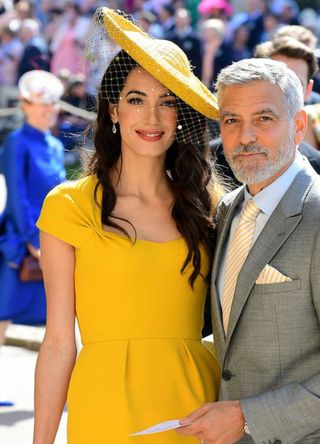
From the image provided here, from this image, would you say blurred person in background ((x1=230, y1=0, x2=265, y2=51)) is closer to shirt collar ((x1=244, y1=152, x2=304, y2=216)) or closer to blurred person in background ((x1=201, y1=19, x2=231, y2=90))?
blurred person in background ((x1=201, y1=19, x2=231, y2=90))

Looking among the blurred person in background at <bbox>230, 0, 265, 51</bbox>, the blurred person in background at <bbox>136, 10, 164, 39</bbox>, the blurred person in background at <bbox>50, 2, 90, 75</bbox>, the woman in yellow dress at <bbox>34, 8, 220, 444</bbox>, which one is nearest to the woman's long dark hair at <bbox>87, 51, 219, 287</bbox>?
the woman in yellow dress at <bbox>34, 8, 220, 444</bbox>

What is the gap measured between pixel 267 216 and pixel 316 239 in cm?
23

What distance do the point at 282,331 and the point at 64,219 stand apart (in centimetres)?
95

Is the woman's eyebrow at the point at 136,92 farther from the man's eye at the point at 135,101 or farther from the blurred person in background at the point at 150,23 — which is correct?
the blurred person in background at the point at 150,23

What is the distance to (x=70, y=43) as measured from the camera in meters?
14.9

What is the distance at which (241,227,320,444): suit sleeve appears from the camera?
110 inches

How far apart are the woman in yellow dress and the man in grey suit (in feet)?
1.01

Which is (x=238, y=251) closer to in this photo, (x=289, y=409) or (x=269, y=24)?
(x=289, y=409)

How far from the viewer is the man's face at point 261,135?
3008 millimetres

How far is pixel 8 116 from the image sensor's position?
50.3 ft

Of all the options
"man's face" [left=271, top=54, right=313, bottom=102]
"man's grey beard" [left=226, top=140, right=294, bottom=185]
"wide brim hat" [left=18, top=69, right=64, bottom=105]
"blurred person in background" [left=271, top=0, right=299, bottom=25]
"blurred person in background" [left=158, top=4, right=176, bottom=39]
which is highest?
"blurred person in background" [left=158, top=4, right=176, bottom=39]

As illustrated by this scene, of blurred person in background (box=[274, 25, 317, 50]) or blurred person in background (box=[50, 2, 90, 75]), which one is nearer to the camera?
blurred person in background (box=[274, 25, 317, 50])

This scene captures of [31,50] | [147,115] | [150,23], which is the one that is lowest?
[147,115]

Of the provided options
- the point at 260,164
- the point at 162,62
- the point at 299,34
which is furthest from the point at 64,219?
the point at 299,34
